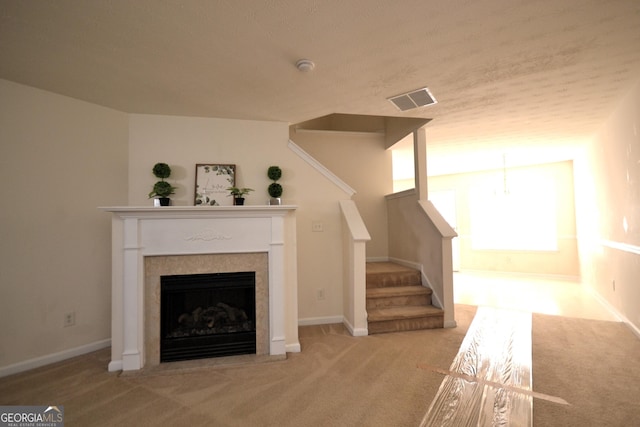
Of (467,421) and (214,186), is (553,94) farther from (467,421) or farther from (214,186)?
(214,186)

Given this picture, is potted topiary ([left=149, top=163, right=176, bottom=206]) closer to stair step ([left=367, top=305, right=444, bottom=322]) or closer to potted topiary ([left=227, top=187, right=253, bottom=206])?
potted topiary ([left=227, top=187, right=253, bottom=206])

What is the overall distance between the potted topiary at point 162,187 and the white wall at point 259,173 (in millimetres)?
185

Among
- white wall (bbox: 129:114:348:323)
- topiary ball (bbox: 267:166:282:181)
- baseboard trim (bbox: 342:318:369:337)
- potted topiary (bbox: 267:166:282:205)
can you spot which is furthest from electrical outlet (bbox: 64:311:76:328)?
baseboard trim (bbox: 342:318:369:337)

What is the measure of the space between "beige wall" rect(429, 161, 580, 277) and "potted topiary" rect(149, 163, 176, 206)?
20.1 feet

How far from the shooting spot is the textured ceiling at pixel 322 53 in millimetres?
1643

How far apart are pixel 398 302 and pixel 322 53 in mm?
2764

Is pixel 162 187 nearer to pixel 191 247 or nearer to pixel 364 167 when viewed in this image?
pixel 191 247

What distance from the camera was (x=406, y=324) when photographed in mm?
3195

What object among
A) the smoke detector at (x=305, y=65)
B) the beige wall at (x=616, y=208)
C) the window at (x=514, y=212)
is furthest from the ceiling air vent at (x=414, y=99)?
the window at (x=514, y=212)

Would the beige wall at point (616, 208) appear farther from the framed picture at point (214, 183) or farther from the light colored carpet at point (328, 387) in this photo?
the framed picture at point (214, 183)

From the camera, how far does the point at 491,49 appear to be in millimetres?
2039

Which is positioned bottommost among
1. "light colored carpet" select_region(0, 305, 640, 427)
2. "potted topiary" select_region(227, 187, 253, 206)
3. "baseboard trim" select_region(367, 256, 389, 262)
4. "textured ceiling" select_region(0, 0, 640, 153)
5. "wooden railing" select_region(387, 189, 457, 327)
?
"light colored carpet" select_region(0, 305, 640, 427)

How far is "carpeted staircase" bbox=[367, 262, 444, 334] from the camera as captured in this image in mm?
3158

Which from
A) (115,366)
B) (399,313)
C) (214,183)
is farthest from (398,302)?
(115,366)
